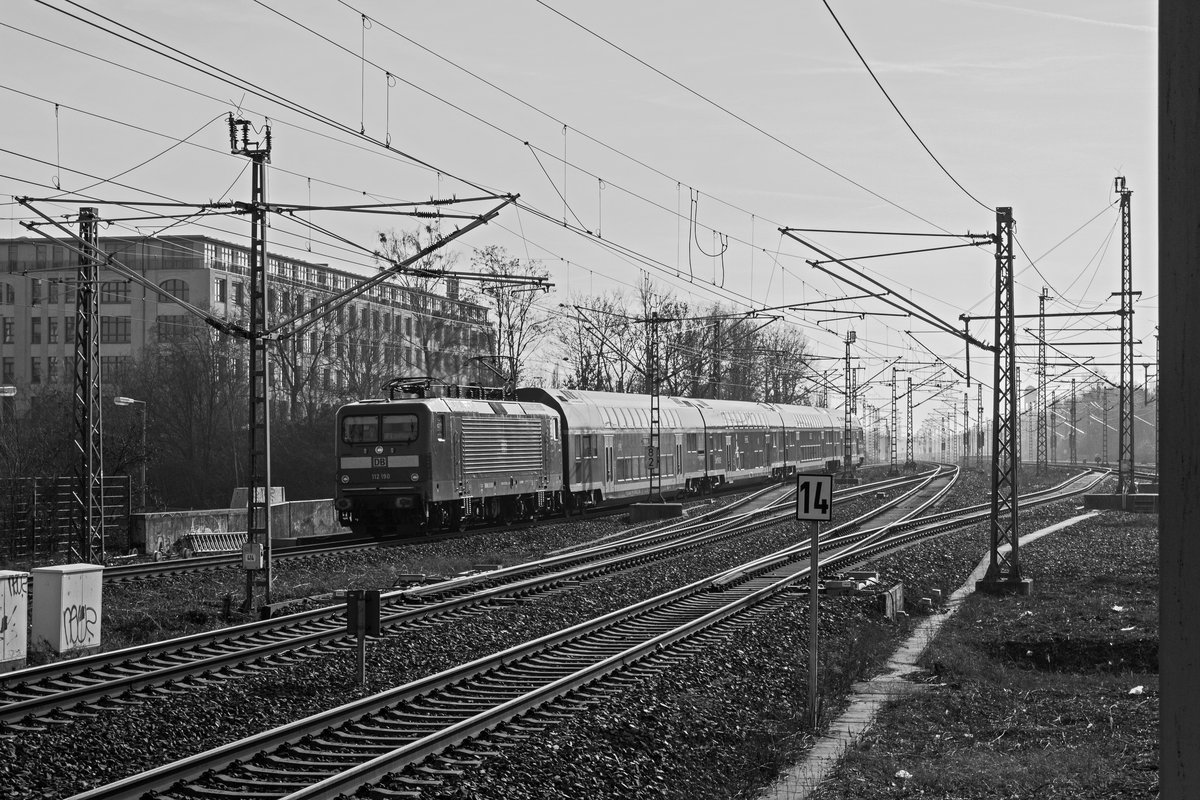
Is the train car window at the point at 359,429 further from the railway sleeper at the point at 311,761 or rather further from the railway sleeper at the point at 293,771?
the railway sleeper at the point at 293,771

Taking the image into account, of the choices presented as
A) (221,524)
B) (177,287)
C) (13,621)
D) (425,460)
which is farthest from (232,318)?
(13,621)

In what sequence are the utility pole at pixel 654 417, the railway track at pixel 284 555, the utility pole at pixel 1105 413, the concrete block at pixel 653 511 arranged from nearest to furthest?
the railway track at pixel 284 555 < the concrete block at pixel 653 511 < the utility pole at pixel 654 417 < the utility pole at pixel 1105 413

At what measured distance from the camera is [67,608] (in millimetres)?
14734

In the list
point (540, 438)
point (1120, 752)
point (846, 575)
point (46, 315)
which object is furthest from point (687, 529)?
point (46, 315)

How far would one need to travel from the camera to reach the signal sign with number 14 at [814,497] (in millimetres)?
11609

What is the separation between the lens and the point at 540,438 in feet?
114

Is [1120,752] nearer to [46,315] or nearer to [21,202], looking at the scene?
[21,202]

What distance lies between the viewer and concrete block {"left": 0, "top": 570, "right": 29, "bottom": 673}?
13.4 m

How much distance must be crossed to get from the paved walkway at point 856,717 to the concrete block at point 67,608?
874 centimetres

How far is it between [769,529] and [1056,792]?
81.7 feet

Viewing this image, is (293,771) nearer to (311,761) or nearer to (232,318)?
(311,761)

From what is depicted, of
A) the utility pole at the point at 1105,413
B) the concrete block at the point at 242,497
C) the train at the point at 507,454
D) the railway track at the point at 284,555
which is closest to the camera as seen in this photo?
the railway track at the point at 284,555

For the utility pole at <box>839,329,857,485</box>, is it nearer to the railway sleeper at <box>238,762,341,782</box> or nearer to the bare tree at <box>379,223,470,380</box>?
the bare tree at <box>379,223,470,380</box>

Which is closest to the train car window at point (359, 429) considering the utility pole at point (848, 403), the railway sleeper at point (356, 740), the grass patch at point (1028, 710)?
the grass patch at point (1028, 710)
